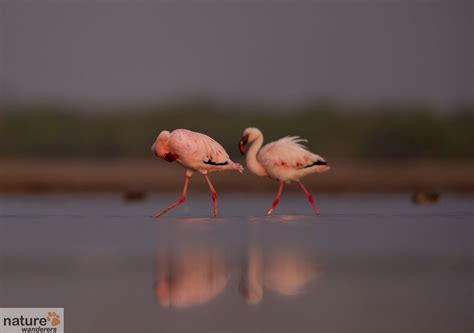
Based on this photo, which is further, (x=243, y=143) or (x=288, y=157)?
(x=243, y=143)

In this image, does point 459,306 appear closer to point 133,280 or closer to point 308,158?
point 133,280

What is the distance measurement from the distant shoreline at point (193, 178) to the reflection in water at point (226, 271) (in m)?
9.74

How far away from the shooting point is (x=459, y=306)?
623cm

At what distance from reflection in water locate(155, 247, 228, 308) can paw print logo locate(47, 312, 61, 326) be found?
70 centimetres

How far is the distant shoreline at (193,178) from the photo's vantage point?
18.8 m

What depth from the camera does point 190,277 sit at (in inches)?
274

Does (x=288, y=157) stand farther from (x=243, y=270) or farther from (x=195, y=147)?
(x=243, y=270)

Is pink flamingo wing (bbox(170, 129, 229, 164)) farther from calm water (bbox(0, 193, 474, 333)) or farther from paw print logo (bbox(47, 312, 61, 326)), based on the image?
paw print logo (bbox(47, 312, 61, 326))

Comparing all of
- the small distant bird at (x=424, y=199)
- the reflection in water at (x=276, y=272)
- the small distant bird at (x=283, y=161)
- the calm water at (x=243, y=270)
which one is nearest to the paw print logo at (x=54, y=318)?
the calm water at (x=243, y=270)

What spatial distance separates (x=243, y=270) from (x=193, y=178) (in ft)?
48.1

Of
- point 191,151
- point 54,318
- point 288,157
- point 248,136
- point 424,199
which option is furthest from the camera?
point 424,199

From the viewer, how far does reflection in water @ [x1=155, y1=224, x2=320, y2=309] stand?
6398mm

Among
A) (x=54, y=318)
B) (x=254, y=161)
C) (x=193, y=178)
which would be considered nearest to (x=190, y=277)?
(x=54, y=318)

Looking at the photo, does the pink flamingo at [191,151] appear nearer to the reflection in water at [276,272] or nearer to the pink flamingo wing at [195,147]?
the pink flamingo wing at [195,147]
